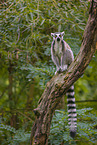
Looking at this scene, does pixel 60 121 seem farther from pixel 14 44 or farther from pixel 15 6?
pixel 15 6

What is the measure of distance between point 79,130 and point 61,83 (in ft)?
3.24

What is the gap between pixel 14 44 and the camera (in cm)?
383

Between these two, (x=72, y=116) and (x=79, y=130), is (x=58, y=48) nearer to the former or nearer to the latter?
(x=72, y=116)

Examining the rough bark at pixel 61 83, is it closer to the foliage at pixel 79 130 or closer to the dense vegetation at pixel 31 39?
the foliage at pixel 79 130

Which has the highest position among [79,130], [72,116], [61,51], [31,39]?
[31,39]

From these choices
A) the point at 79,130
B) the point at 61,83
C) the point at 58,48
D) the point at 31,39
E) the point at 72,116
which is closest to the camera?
the point at 61,83

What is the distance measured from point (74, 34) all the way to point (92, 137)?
2.12 m

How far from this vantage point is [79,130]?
294cm

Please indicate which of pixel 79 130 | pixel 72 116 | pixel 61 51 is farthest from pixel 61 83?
pixel 79 130

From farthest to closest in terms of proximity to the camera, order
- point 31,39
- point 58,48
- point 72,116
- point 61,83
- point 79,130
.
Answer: point 31,39 < point 58,48 < point 79,130 < point 72,116 < point 61,83

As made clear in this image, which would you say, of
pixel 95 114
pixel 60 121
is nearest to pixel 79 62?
pixel 60 121

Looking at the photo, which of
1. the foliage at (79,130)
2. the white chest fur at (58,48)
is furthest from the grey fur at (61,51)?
the foliage at (79,130)

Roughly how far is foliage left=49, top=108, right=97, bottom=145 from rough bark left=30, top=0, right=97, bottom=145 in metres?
0.56

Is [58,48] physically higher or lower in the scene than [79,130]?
higher
